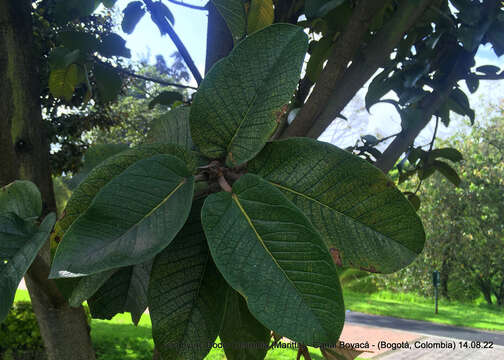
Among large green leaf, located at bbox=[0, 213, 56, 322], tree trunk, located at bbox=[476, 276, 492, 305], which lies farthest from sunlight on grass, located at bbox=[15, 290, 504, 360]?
large green leaf, located at bbox=[0, 213, 56, 322]

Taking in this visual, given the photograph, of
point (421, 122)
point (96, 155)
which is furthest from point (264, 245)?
point (421, 122)

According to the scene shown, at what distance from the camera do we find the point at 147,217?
0.29m

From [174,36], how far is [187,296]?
578mm

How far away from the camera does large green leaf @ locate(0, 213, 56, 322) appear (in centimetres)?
30

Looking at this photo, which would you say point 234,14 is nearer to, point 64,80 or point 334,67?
point 334,67

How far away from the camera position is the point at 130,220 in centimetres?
29

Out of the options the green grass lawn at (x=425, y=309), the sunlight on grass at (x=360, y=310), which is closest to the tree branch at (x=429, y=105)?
the sunlight on grass at (x=360, y=310)

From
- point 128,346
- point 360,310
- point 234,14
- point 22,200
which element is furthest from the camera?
point 360,310

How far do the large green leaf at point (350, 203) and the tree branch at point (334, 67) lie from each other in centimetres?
37

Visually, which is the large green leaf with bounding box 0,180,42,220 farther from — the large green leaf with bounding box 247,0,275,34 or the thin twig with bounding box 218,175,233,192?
the large green leaf with bounding box 247,0,275,34

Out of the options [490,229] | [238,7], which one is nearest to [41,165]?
[238,7]

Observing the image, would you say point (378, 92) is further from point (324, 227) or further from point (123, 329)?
point (123, 329)

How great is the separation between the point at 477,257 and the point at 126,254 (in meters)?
11.9

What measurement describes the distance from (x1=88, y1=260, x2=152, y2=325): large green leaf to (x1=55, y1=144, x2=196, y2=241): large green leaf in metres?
0.10
